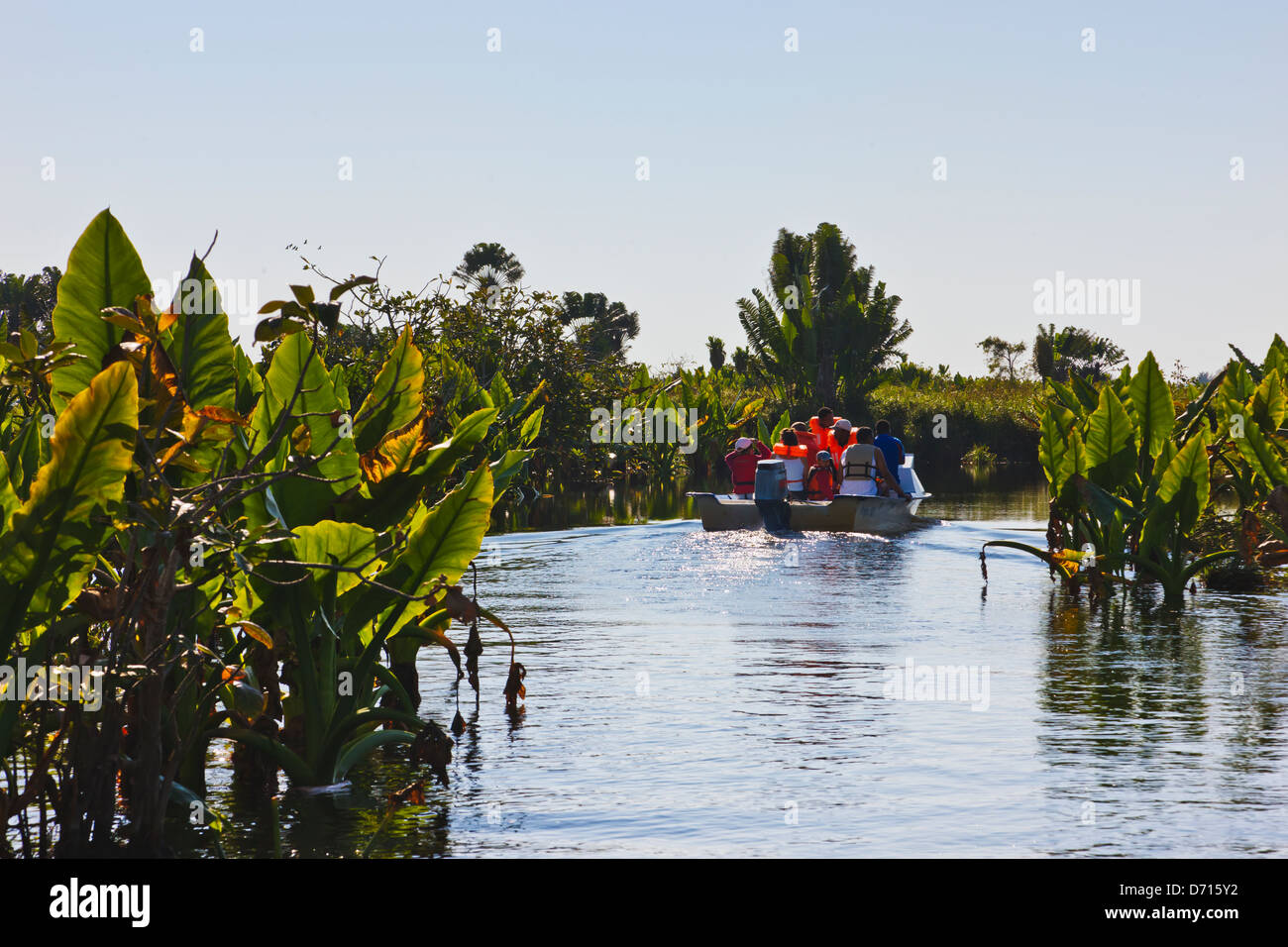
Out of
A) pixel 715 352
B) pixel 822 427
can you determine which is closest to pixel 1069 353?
pixel 715 352

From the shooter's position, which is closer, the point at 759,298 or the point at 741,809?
the point at 741,809

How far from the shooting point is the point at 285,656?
226 inches

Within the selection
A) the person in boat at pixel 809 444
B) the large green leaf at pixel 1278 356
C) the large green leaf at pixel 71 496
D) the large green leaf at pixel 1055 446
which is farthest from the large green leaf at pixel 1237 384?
the large green leaf at pixel 71 496

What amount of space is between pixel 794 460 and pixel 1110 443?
878 centimetres

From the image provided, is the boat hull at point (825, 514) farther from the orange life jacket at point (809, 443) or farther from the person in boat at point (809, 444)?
the orange life jacket at point (809, 443)

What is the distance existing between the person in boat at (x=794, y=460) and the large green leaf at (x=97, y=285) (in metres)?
15.8

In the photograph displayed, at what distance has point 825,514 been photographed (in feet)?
62.8

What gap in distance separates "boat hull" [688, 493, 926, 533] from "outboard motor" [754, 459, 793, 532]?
13 centimetres

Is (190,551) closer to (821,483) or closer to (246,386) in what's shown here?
(246,386)

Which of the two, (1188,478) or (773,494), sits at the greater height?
(1188,478)

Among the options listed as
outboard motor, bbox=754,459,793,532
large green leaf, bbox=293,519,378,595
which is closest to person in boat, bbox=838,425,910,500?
outboard motor, bbox=754,459,793,532
